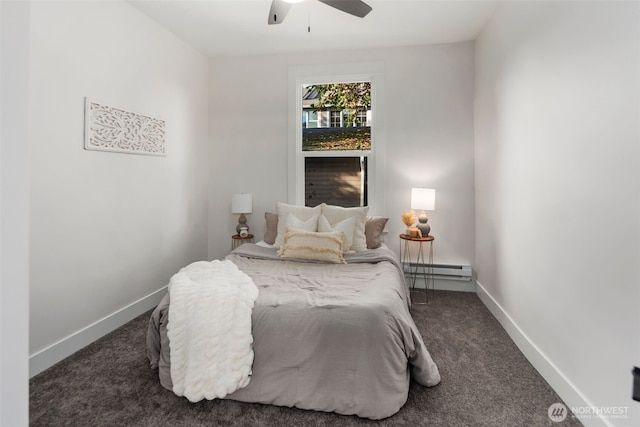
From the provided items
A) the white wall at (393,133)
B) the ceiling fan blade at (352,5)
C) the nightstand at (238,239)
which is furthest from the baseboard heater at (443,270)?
the ceiling fan blade at (352,5)

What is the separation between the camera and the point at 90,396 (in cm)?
187

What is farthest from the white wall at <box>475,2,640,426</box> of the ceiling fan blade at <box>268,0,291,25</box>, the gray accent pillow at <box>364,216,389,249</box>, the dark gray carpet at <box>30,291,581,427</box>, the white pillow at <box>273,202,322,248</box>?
the white pillow at <box>273,202,322,248</box>

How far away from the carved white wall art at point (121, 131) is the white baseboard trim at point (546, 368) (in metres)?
3.36

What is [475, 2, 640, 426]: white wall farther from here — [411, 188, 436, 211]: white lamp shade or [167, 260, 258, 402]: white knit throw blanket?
[167, 260, 258, 402]: white knit throw blanket

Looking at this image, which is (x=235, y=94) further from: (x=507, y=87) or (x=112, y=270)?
(x=507, y=87)

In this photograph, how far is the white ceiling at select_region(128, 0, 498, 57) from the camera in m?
2.93

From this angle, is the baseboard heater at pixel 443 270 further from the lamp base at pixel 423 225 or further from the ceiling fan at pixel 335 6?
the ceiling fan at pixel 335 6

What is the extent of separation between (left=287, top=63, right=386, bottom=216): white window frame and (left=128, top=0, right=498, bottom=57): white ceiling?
0.83ft

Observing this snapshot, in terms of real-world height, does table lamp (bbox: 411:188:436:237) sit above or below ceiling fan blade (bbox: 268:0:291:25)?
below

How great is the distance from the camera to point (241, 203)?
151 inches

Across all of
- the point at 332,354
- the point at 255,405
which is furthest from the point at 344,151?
the point at 255,405

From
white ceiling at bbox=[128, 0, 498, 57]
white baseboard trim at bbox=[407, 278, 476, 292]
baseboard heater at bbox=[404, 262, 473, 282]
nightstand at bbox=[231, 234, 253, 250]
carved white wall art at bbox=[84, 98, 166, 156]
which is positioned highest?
white ceiling at bbox=[128, 0, 498, 57]

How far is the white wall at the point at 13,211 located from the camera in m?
0.42

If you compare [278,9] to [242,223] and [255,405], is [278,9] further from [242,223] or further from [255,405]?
[255,405]
